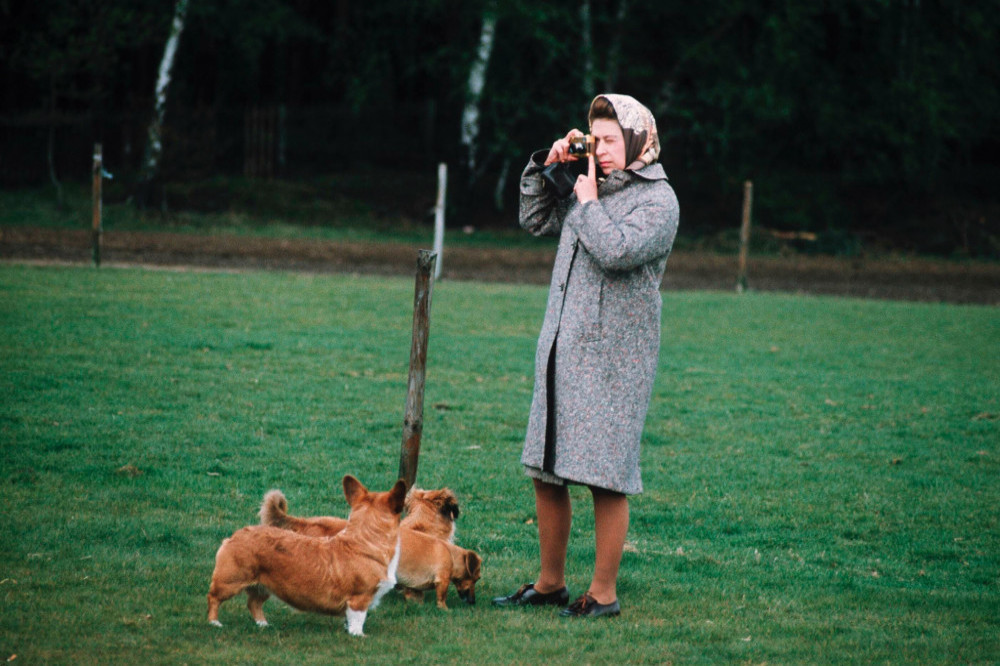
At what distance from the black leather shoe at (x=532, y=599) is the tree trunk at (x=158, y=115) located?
2280cm

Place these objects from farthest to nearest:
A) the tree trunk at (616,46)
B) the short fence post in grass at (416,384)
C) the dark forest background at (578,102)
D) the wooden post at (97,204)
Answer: the tree trunk at (616,46) → the dark forest background at (578,102) → the wooden post at (97,204) → the short fence post in grass at (416,384)

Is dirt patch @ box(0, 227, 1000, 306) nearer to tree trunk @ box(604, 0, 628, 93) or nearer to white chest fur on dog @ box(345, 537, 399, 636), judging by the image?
tree trunk @ box(604, 0, 628, 93)

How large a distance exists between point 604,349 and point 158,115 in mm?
24539

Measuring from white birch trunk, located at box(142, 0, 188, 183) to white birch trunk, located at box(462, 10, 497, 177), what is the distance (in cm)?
705

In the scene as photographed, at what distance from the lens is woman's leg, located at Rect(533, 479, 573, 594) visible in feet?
15.3

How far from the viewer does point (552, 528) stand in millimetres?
4695

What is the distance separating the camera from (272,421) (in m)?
8.25

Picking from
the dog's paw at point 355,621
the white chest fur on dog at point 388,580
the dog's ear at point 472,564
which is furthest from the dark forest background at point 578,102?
the dog's paw at point 355,621

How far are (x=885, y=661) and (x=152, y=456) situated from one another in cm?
468

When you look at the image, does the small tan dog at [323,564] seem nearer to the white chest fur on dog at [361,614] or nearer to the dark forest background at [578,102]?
the white chest fur on dog at [361,614]

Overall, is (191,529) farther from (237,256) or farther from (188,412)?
(237,256)

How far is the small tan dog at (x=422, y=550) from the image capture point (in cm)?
462

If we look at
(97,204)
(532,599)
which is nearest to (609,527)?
(532,599)

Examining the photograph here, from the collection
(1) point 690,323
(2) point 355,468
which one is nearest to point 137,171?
(1) point 690,323
